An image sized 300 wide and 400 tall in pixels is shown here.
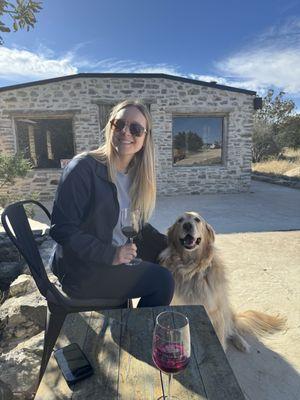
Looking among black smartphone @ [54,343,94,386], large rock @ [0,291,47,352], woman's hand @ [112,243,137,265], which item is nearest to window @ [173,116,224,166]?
large rock @ [0,291,47,352]

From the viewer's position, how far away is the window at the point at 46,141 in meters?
9.78

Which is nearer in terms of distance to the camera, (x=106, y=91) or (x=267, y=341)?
(x=267, y=341)

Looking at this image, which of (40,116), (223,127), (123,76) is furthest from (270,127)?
(40,116)

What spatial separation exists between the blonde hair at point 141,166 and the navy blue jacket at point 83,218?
0.82 ft

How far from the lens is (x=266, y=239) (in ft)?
18.2

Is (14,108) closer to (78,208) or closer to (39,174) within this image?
(39,174)

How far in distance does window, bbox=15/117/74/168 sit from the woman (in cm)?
826

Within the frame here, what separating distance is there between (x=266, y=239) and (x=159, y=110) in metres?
5.78

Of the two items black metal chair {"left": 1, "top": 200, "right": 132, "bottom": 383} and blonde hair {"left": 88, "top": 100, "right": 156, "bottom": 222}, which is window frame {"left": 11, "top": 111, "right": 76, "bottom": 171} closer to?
blonde hair {"left": 88, "top": 100, "right": 156, "bottom": 222}

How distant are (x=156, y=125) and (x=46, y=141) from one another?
3.53 meters

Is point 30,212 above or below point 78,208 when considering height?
below

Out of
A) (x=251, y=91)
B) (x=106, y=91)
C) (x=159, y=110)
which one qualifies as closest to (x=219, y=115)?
(x=251, y=91)

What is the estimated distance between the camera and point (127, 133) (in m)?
2.16

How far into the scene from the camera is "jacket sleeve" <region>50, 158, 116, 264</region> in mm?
1832
